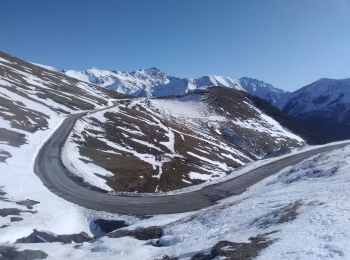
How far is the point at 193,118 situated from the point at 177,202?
9915 cm

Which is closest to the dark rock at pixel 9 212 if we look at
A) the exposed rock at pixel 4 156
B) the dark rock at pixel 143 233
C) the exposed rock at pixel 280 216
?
the dark rock at pixel 143 233

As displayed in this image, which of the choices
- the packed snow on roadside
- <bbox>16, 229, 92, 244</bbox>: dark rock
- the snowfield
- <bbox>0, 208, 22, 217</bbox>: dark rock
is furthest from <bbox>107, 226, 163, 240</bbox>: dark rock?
<bbox>0, 208, 22, 217</bbox>: dark rock

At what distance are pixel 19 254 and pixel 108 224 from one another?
13.6m

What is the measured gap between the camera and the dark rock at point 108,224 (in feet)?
155

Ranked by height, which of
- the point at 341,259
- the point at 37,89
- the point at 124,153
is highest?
the point at 37,89

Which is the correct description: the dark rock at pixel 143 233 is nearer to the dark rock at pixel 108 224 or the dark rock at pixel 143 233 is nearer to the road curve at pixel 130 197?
the dark rock at pixel 108 224

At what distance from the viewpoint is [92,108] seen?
132750 millimetres

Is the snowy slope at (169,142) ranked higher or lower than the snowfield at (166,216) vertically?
higher

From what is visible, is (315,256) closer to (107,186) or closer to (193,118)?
(107,186)

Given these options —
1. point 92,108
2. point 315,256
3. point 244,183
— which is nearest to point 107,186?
point 244,183

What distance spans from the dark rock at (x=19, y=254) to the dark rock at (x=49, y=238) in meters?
2.66

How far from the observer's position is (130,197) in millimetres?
58125

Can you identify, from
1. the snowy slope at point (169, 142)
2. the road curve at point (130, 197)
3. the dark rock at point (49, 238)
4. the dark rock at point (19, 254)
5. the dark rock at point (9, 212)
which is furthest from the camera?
the snowy slope at point (169, 142)

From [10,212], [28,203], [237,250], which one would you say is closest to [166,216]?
[28,203]
